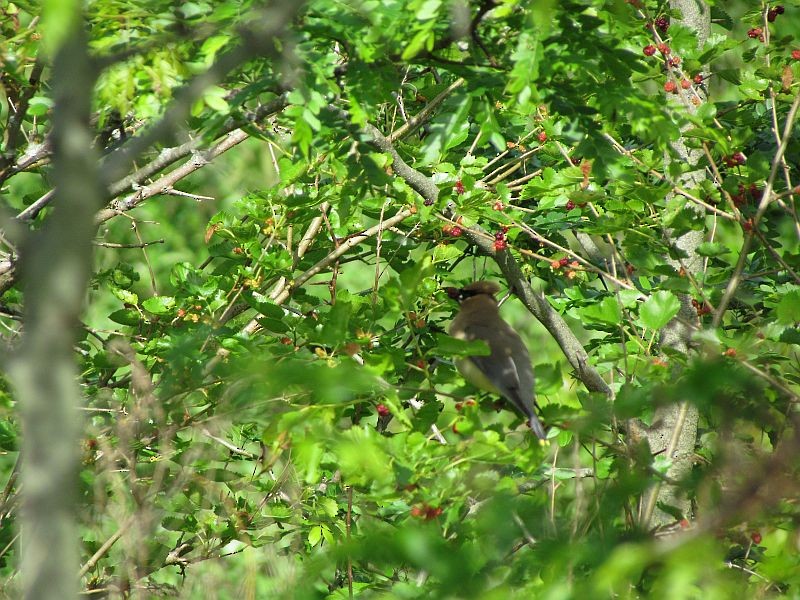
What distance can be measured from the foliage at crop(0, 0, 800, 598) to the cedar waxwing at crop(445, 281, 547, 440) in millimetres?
115

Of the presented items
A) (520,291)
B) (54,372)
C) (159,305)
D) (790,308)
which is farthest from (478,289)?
(54,372)

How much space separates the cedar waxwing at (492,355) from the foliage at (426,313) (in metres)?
0.11

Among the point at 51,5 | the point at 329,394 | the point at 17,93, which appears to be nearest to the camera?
the point at 51,5

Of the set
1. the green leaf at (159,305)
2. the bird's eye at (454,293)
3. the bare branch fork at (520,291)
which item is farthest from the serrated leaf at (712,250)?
the green leaf at (159,305)

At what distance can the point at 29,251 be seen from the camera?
243 centimetres

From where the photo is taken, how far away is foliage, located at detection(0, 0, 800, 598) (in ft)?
10.2

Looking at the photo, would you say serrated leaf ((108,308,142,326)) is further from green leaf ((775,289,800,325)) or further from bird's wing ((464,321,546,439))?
green leaf ((775,289,800,325))

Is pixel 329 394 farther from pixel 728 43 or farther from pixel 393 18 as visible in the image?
pixel 728 43

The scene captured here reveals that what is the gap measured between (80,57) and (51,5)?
17 cm

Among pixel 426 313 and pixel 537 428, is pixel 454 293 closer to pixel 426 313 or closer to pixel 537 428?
pixel 426 313

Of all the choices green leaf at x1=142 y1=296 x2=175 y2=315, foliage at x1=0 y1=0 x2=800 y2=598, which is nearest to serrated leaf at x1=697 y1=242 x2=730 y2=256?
foliage at x1=0 y1=0 x2=800 y2=598

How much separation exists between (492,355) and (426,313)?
0.41m

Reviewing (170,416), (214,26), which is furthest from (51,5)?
(170,416)

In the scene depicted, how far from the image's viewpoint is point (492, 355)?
5.30 m
